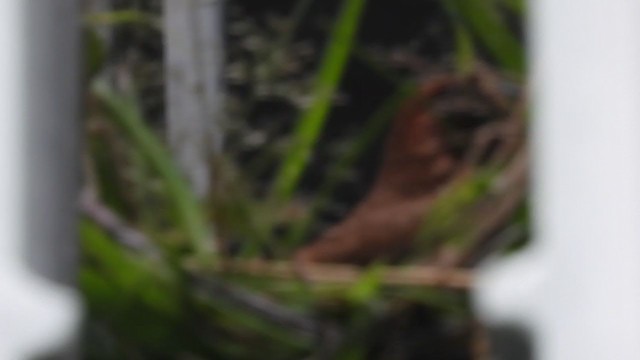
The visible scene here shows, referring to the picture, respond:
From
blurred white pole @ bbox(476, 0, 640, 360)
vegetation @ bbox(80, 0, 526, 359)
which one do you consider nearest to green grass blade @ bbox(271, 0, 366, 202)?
vegetation @ bbox(80, 0, 526, 359)

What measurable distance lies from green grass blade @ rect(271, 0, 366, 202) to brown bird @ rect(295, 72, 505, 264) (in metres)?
0.04

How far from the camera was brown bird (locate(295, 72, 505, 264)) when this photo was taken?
730mm

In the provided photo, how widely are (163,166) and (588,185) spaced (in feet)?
0.87

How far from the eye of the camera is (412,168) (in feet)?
2.45

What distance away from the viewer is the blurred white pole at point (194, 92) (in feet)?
2.39

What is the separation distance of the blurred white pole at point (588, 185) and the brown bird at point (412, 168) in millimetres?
92

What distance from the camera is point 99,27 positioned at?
72 cm

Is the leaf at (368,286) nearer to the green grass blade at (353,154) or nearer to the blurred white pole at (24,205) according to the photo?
the green grass blade at (353,154)

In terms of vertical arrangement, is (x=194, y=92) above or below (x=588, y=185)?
above

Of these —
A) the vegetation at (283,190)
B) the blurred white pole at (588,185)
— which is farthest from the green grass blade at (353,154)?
the blurred white pole at (588,185)

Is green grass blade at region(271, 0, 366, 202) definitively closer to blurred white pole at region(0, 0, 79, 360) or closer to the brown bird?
the brown bird

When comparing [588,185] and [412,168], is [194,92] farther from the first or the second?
[588,185]

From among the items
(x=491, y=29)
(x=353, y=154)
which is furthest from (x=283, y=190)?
(x=491, y=29)

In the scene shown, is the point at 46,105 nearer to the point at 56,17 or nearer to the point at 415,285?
the point at 56,17
